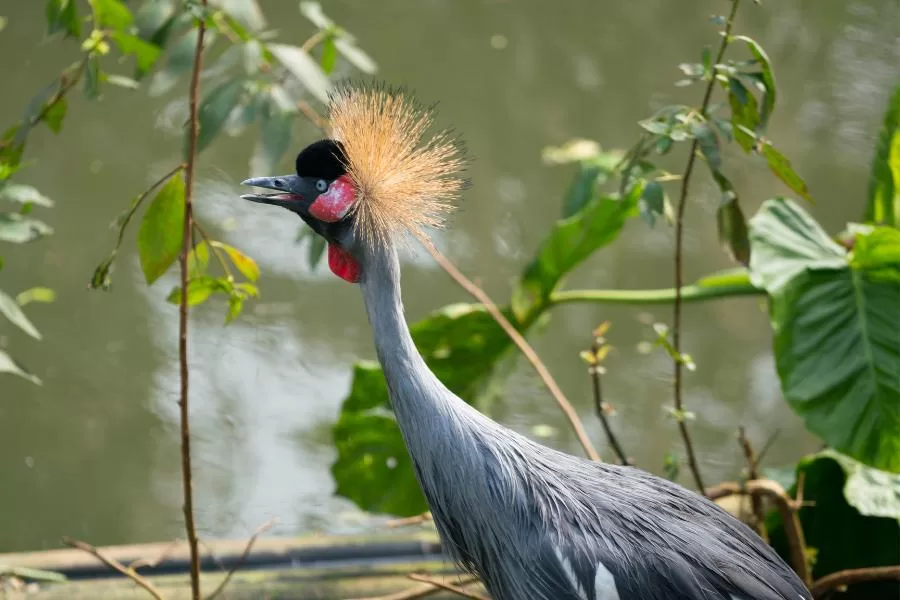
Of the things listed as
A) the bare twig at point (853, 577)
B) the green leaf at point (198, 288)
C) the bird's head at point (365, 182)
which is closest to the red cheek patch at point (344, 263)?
the bird's head at point (365, 182)

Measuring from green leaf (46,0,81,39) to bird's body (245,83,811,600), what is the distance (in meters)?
0.50

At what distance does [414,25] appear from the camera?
5039 mm

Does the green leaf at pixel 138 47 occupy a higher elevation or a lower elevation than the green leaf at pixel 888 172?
higher

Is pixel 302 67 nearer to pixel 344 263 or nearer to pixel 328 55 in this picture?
pixel 328 55

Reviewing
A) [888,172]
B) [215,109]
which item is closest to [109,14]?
[215,109]

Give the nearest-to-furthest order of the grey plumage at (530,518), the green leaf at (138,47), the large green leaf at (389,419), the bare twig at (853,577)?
the grey plumage at (530,518) < the green leaf at (138,47) < the bare twig at (853,577) < the large green leaf at (389,419)

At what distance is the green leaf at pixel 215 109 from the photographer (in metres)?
1.81

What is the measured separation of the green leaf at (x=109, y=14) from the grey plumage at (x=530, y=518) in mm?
612

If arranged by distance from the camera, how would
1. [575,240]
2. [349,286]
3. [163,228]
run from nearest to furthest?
[163,228]
[575,240]
[349,286]

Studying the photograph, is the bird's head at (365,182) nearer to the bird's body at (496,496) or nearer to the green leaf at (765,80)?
the bird's body at (496,496)

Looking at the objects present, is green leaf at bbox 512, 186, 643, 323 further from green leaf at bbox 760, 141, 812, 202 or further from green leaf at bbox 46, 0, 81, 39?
green leaf at bbox 46, 0, 81, 39

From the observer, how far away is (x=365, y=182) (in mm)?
1546

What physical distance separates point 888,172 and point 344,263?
4.45 ft

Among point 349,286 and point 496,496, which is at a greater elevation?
point 349,286
